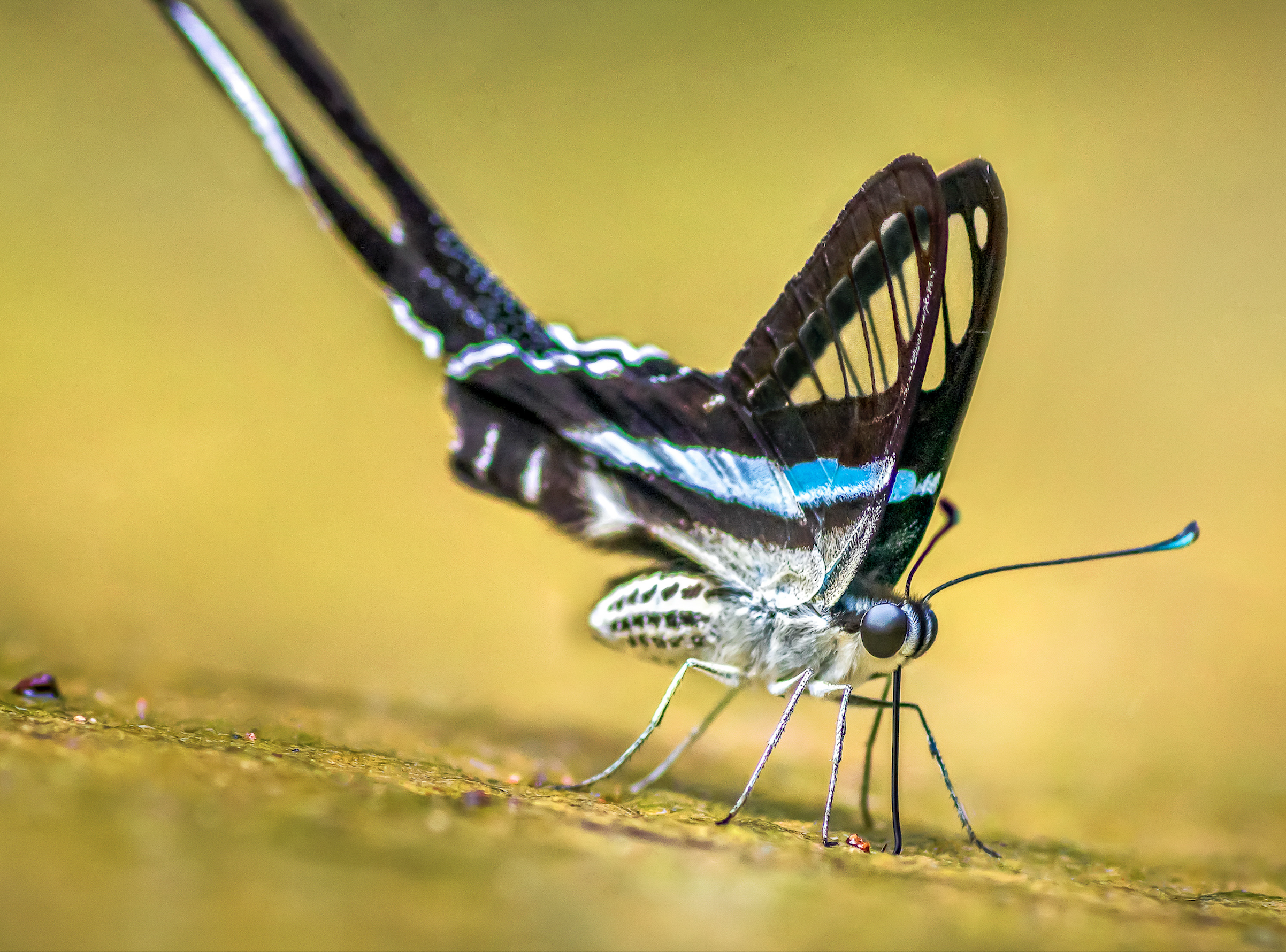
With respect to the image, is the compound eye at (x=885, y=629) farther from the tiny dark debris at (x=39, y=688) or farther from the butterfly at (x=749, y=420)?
the tiny dark debris at (x=39, y=688)

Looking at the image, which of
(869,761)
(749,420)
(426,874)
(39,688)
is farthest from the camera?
(869,761)

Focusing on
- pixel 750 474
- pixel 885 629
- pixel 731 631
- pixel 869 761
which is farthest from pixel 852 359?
pixel 869 761

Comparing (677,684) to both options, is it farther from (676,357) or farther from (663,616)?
(676,357)

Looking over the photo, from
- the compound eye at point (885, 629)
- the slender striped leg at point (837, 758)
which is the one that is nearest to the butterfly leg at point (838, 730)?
the slender striped leg at point (837, 758)

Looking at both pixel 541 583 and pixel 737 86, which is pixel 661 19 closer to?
pixel 737 86

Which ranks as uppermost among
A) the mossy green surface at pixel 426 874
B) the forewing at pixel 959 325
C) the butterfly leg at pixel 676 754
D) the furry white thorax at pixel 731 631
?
the forewing at pixel 959 325

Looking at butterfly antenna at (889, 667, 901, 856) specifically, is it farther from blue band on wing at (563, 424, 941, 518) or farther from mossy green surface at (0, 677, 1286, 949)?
blue band on wing at (563, 424, 941, 518)

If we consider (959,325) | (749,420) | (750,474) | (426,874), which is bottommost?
(426,874)
